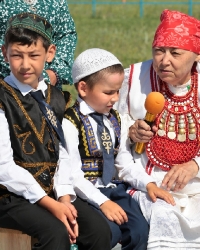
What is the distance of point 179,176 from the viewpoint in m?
4.10

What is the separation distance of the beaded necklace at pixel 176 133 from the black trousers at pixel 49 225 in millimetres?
653

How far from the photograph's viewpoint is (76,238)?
12.2ft

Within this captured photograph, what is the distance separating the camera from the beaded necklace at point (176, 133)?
4.19 m

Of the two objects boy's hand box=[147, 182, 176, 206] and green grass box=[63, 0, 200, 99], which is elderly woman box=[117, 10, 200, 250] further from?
green grass box=[63, 0, 200, 99]

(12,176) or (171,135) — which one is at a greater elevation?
(171,135)

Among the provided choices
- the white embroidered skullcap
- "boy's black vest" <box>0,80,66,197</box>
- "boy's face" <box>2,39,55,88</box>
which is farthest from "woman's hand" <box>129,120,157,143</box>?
"boy's face" <box>2,39,55,88</box>

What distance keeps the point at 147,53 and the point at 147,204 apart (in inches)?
368

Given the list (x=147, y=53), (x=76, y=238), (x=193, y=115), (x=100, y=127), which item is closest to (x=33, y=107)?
(x=100, y=127)

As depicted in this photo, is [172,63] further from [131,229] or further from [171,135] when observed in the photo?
[131,229]

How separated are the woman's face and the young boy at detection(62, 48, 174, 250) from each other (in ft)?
0.81

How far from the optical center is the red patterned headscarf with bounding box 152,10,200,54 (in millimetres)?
4066

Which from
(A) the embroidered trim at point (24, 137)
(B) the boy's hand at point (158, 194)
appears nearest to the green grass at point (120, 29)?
(B) the boy's hand at point (158, 194)

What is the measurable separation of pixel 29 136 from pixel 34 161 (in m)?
0.14

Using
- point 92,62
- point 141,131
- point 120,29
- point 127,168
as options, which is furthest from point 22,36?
point 120,29
